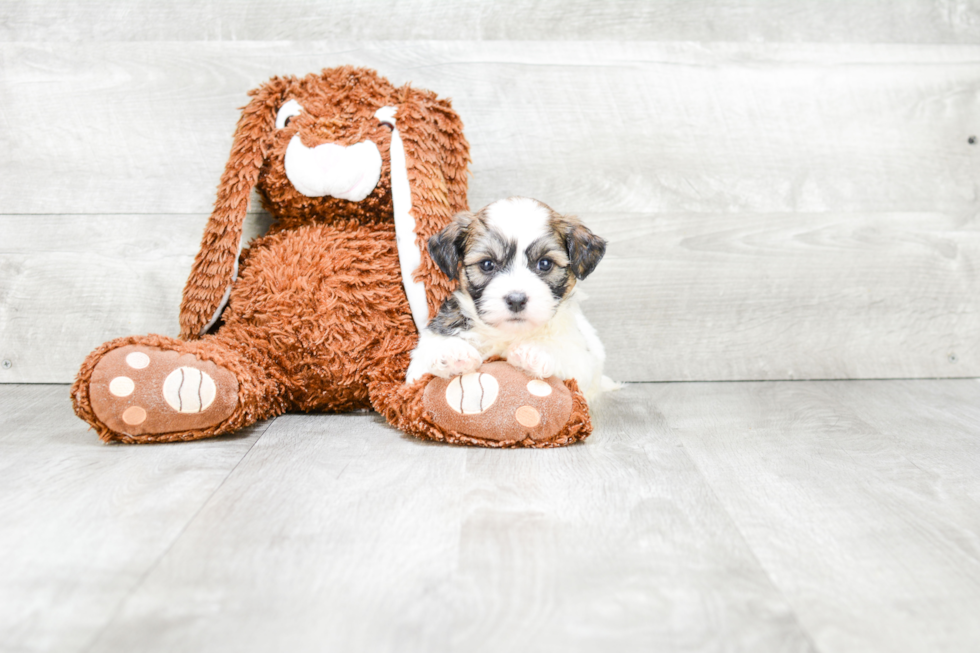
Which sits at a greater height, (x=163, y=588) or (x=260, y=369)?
(x=260, y=369)

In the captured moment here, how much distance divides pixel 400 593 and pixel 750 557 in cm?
55

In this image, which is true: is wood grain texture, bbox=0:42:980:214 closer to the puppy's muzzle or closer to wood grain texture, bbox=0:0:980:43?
wood grain texture, bbox=0:0:980:43

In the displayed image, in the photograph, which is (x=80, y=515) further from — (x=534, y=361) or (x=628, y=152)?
(x=628, y=152)

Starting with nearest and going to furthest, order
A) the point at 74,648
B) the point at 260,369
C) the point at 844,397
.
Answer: the point at 74,648, the point at 260,369, the point at 844,397

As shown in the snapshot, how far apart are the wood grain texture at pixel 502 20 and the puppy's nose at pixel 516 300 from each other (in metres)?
1.05

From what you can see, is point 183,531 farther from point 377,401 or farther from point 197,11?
point 197,11

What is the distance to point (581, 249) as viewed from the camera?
1.75m

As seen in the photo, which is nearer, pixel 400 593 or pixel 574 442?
pixel 400 593

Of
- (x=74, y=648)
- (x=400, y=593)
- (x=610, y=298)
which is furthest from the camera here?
(x=610, y=298)

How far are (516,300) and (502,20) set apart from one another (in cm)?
110

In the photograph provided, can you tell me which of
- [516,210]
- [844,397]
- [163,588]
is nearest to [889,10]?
[844,397]

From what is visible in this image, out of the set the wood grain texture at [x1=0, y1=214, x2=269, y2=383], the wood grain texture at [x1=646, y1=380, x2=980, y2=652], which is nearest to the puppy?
the wood grain texture at [x1=646, y1=380, x2=980, y2=652]

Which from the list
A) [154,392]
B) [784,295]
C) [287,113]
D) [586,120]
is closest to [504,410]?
[154,392]

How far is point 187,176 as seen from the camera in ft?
7.47
